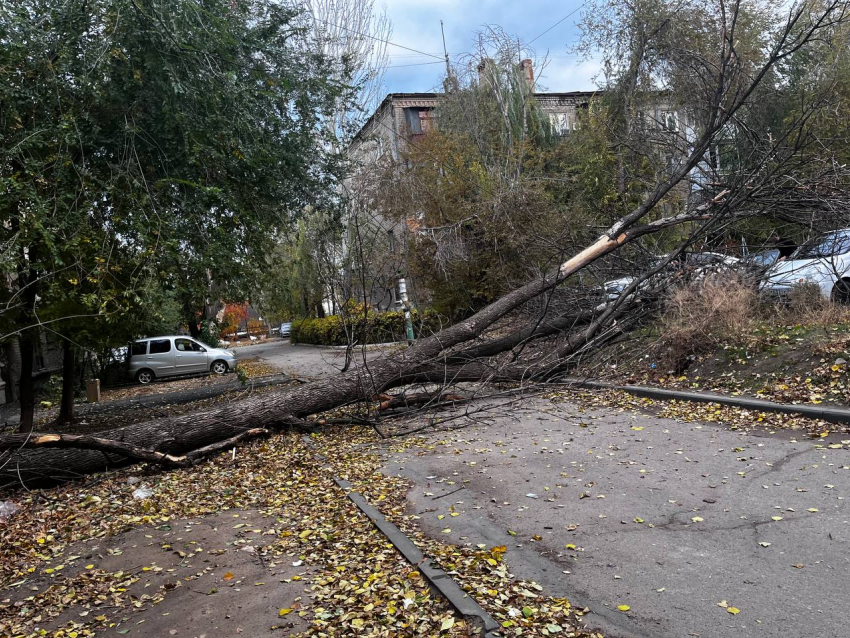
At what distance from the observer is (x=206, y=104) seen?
27.8ft

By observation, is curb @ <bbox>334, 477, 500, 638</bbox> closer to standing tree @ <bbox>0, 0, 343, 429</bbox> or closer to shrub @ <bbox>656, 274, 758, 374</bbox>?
standing tree @ <bbox>0, 0, 343, 429</bbox>

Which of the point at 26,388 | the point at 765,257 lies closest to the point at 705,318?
the point at 765,257

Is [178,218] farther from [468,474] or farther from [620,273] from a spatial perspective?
[620,273]

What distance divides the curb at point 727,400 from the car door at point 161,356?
18168 millimetres

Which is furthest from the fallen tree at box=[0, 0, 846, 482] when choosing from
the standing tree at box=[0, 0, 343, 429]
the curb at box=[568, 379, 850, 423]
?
the standing tree at box=[0, 0, 343, 429]

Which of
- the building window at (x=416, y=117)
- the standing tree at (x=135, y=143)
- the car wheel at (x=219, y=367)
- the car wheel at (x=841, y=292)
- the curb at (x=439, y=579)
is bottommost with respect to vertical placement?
the car wheel at (x=219, y=367)

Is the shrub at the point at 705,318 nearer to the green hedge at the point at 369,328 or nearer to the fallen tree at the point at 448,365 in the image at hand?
the fallen tree at the point at 448,365

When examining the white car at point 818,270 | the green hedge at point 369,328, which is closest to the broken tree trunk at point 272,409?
the white car at point 818,270

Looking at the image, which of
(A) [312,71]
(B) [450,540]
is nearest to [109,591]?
(B) [450,540]

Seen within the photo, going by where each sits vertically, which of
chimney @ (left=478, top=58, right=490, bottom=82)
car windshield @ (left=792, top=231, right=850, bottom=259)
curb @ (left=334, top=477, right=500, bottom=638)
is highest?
chimney @ (left=478, top=58, right=490, bottom=82)

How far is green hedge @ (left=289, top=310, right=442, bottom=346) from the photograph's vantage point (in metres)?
20.2

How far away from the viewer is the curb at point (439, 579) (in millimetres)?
3313

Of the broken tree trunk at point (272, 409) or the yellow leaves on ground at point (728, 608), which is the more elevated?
the broken tree trunk at point (272, 409)

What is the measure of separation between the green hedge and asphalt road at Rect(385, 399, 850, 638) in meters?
10.6
